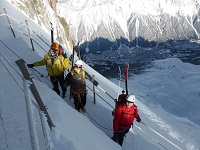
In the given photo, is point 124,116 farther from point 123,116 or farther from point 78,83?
point 78,83

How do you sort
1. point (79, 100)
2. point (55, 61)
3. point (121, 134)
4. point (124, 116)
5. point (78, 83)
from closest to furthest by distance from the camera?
point (124, 116) → point (121, 134) → point (78, 83) → point (55, 61) → point (79, 100)

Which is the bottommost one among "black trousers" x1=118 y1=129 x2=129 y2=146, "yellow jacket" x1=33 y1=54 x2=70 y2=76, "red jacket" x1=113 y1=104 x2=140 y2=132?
"black trousers" x1=118 y1=129 x2=129 y2=146

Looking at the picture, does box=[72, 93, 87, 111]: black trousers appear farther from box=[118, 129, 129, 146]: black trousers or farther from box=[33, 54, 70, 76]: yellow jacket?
box=[118, 129, 129, 146]: black trousers

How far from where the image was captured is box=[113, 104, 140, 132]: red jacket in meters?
8.42

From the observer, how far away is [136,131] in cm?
1127

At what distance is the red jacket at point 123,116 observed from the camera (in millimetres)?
8422

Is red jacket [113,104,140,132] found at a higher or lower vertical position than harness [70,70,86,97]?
lower

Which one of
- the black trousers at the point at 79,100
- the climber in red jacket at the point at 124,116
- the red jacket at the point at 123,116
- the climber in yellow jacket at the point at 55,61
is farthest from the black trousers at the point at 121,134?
the climber in yellow jacket at the point at 55,61

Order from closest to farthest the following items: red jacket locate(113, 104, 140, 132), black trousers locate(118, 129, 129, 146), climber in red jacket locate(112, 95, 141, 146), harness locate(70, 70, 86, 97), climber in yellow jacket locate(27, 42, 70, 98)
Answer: climber in red jacket locate(112, 95, 141, 146)
red jacket locate(113, 104, 140, 132)
black trousers locate(118, 129, 129, 146)
harness locate(70, 70, 86, 97)
climber in yellow jacket locate(27, 42, 70, 98)

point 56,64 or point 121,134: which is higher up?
point 56,64

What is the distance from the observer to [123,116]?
336 inches

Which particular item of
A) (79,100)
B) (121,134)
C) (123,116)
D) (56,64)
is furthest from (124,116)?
(56,64)

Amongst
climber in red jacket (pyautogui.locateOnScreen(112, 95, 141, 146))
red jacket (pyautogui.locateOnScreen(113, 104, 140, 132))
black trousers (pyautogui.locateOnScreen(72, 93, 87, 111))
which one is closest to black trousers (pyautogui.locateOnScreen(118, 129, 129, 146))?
climber in red jacket (pyautogui.locateOnScreen(112, 95, 141, 146))

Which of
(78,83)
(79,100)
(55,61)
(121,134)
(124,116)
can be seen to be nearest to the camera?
(124,116)
